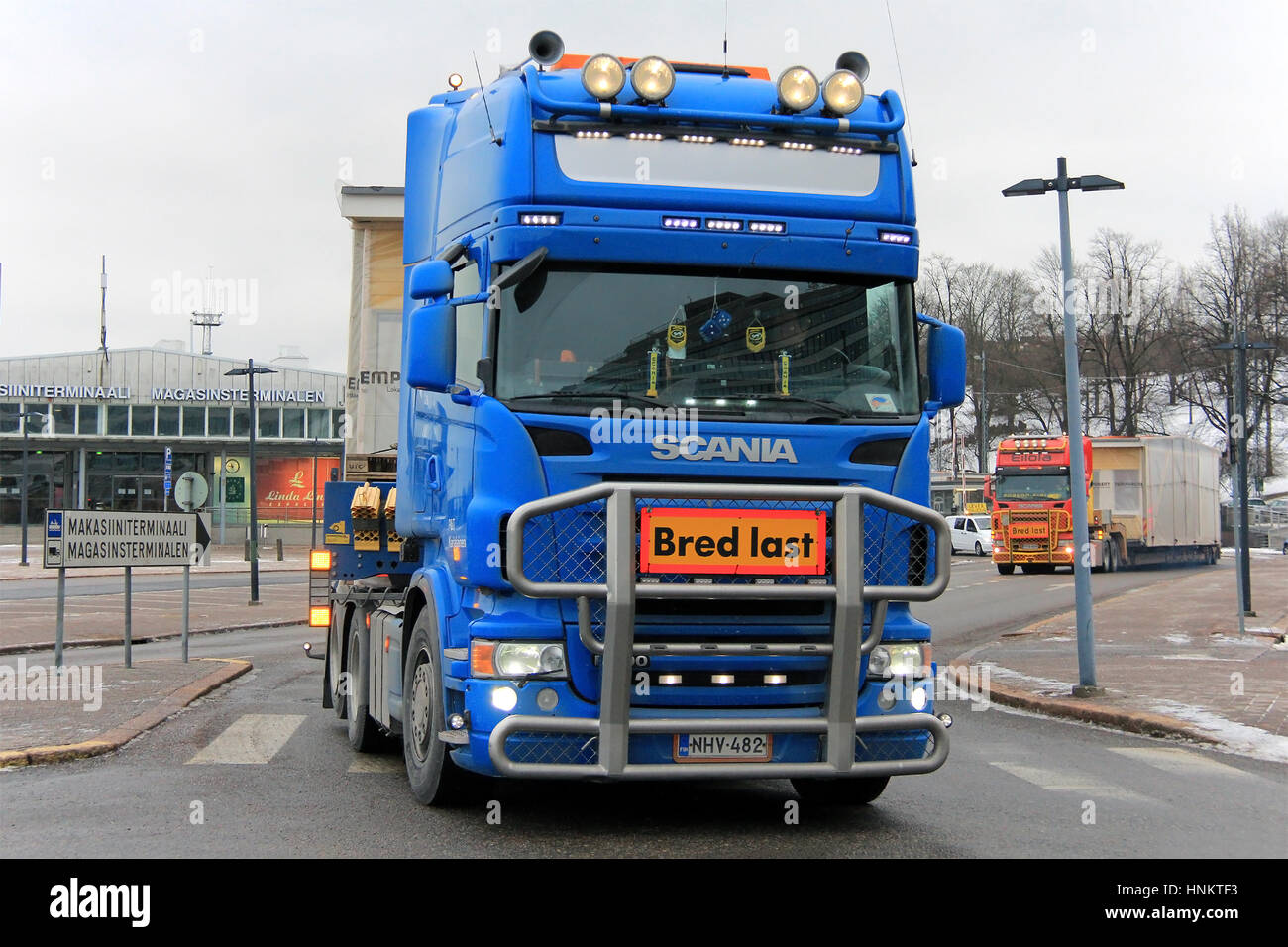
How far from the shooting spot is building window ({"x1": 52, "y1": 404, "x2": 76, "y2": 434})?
195 feet

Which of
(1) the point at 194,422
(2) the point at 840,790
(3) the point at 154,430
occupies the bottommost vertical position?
(2) the point at 840,790

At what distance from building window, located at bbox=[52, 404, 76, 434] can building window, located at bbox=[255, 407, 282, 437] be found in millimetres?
7391

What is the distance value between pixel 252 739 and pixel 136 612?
16.6 meters

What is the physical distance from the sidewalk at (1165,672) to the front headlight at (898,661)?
4.40 meters

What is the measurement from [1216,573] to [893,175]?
3581 cm

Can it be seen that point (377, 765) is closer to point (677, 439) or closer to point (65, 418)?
point (677, 439)

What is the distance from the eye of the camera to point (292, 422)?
202ft

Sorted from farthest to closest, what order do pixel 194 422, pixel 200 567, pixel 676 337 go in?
pixel 194 422 → pixel 200 567 → pixel 676 337

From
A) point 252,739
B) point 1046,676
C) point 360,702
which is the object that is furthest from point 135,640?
point 1046,676

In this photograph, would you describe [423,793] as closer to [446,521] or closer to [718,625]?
[446,521]

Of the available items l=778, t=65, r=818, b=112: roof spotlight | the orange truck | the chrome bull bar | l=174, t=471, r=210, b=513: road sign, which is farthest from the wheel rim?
the orange truck

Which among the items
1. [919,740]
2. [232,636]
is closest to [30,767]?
[919,740]

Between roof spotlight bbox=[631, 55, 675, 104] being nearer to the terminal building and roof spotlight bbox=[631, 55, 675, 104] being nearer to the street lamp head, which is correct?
the street lamp head

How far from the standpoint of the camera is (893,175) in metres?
7.49
